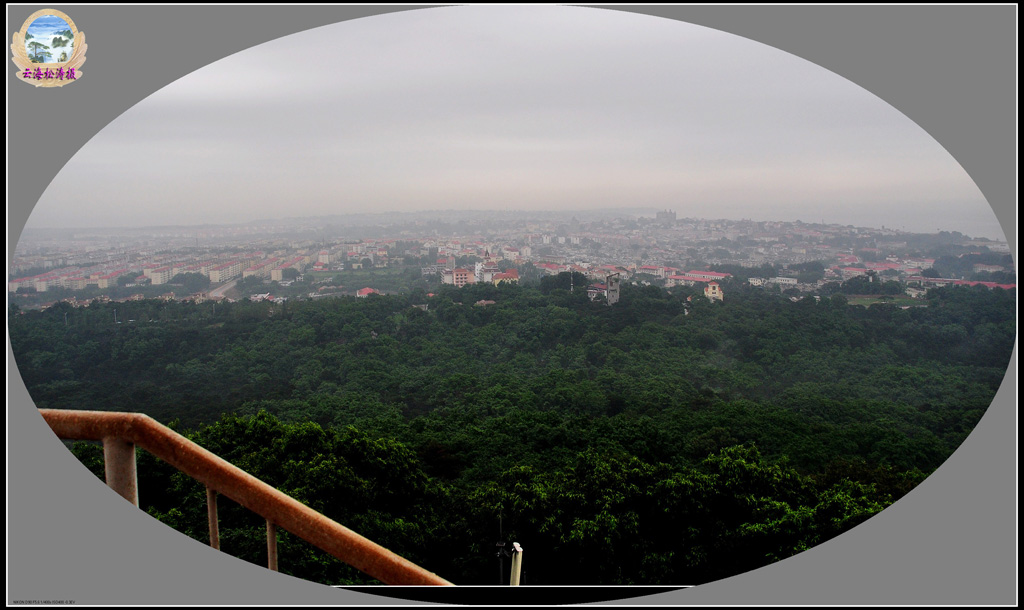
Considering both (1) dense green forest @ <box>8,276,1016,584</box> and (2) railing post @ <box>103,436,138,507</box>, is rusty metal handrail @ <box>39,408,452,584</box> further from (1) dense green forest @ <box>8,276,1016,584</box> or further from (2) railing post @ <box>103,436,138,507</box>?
(1) dense green forest @ <box>8,276,1016,584</box>

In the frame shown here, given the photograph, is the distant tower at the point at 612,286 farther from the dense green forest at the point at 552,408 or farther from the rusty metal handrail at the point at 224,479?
the rusty metal handrail at the point at 224,479

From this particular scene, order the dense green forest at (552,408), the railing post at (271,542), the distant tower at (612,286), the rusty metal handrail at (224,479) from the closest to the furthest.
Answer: the rusty metal handrail at (224,479), the railing post at (271,542), the dense green forest at (552,408), the distant tower at (612,286)

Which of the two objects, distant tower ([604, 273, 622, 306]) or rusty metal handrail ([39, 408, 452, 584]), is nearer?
rusty metal handrail ([39, 408, 452, 584])

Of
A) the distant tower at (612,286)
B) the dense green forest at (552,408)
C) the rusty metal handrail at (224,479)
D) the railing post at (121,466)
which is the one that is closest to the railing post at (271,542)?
the rusty metal handrail at (224,479)

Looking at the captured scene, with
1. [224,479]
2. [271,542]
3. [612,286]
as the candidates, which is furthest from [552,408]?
[224,479]

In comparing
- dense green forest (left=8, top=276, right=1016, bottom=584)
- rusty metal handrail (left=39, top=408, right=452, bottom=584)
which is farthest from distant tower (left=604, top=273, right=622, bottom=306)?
rusty metal handrail (left=39, top=408, right=452, bottom=584)

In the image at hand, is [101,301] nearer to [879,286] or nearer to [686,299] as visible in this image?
[686,299]
